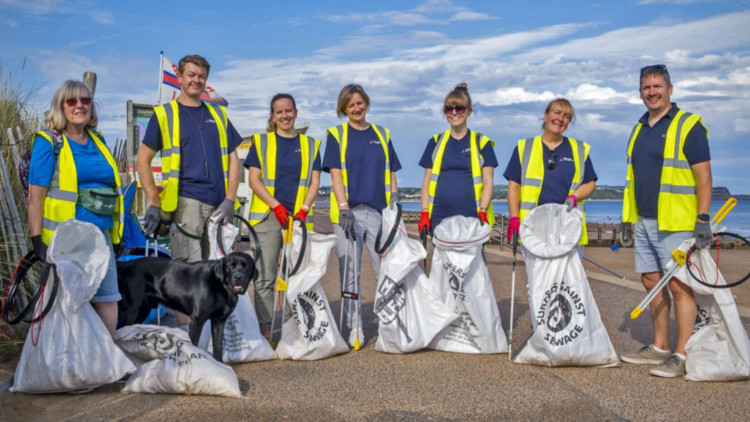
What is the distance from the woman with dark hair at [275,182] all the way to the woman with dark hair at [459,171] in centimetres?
96

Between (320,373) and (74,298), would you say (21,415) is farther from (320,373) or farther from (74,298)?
(320,373)

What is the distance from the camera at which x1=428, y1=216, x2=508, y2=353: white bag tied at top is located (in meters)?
5.24

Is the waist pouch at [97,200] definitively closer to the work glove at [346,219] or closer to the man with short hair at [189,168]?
the man with short hair at [189,168]

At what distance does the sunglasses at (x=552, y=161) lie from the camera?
5.26m

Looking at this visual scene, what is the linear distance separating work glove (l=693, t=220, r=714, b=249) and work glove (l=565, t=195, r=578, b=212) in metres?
0.85

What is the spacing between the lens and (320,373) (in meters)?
4.73

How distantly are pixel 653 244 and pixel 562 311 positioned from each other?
829mm

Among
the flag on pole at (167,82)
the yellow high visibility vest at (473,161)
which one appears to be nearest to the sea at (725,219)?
the flag on pole at (167,82)

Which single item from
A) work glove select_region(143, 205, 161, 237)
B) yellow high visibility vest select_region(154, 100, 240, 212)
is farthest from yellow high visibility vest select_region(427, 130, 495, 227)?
work glove select_region(143, 205, 161, 237)

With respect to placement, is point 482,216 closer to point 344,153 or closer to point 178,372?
point 344,153

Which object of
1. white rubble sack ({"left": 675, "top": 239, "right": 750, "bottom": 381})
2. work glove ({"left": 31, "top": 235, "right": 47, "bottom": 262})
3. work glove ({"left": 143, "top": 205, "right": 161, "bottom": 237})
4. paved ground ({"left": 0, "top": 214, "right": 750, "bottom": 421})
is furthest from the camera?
work glove ({"left": 143, "top": 205, "right": 161, "bottom": 237})

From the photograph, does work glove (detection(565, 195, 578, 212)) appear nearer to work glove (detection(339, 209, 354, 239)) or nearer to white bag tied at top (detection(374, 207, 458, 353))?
white bag tied at top (detection(374, 207, 458, 353))

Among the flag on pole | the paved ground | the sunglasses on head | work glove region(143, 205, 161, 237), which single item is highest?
the flag on pole

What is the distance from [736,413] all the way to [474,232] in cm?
217
